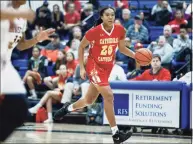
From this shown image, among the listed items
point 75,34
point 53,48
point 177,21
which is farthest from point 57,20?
point 177,21

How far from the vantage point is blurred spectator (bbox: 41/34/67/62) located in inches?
584

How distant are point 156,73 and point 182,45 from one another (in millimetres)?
1782

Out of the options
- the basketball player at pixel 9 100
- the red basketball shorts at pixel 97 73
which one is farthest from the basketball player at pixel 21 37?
the red basketball shorts at pixel 97 73

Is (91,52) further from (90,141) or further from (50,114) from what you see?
(50,114)

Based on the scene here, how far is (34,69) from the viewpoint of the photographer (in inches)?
555

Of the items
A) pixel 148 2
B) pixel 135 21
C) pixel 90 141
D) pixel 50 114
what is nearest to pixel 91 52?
pixel 90 141

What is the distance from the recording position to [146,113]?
449 inches

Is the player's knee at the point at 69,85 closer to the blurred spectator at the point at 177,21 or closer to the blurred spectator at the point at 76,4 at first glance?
the blurred spectator at the point at 177,21

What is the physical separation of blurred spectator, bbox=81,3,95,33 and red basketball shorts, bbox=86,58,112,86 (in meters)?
7.02

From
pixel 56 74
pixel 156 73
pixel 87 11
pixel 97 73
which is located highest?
pixel 87 11

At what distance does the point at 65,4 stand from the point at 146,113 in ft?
22.1

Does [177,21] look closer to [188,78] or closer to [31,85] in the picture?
[188,78]

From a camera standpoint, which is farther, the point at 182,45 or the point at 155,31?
the point at 155,31

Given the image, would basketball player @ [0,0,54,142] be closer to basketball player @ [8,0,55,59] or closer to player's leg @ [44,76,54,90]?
basketball player @ [8,0,55,59]
